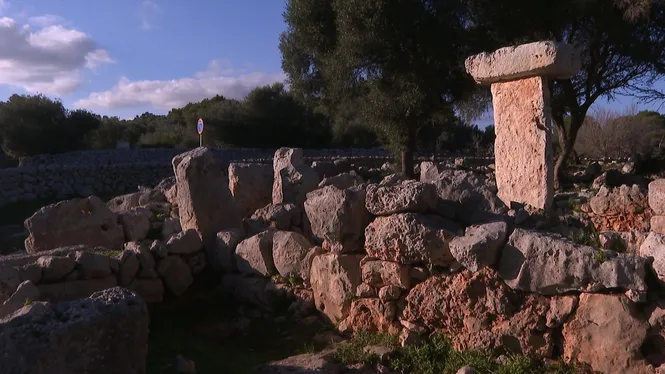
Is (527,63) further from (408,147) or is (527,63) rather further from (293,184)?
(408,147)

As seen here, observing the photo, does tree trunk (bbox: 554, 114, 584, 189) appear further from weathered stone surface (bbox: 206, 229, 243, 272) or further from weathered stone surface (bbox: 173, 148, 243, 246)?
weathered stone surface (bbox: 206, 229, 243, 272)

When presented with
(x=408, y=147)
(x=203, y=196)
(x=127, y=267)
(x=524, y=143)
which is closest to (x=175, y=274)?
(x=127, y=267)

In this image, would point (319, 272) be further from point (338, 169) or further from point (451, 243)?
point (338, 169)

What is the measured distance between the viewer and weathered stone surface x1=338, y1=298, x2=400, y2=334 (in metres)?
6.02

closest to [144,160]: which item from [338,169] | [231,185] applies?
[338,169]

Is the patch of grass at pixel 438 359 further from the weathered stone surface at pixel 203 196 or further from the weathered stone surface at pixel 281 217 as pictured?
the weathered stone surface at pixel 203 196

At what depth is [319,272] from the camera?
22.1ft

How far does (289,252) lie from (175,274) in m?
1.62

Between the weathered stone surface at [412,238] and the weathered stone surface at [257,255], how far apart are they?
179 cm

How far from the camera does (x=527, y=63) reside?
786cm

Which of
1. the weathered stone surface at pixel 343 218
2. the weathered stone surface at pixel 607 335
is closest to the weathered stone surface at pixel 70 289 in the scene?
the weathered stone surface at pixel 343 218

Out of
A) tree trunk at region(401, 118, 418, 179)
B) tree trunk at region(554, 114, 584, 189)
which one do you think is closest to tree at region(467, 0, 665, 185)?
tree trunk at region(554, 114, 584, 189)

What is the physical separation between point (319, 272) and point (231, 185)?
413 cm

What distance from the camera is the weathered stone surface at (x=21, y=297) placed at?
5.99 metres
